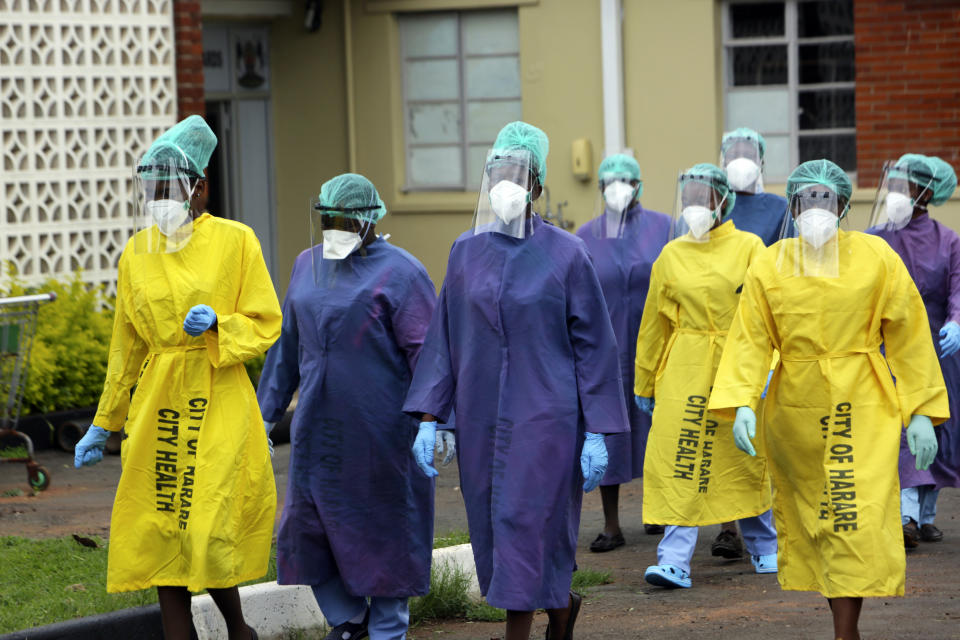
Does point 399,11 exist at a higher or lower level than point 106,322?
higher

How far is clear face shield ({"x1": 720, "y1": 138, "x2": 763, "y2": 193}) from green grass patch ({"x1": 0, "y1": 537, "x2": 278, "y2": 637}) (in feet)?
10.4

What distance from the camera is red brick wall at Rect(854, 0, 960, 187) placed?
39.9 feet

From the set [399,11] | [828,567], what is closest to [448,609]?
[828,567]

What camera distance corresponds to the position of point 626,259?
8.18 m

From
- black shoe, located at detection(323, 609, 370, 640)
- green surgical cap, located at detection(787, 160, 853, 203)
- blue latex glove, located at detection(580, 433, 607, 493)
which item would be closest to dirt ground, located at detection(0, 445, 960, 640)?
black shoe, located at detection(323, 609, 370, 640)

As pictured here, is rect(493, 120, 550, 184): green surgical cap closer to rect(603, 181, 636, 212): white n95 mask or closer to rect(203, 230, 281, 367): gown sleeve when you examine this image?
rect(203, 230, 281, 367): gown sleeve

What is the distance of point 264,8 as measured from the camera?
46.6 feet

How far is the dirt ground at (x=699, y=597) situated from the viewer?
6094mm

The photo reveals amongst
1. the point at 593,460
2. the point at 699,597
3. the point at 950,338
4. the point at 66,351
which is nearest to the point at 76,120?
the point at 66,351

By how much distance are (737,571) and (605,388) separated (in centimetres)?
226

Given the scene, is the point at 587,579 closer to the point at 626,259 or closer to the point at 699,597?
the point at 699,597

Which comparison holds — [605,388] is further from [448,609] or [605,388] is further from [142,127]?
[142,127]

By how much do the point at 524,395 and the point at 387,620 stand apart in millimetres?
1137

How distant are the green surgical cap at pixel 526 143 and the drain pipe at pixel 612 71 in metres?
7.73
